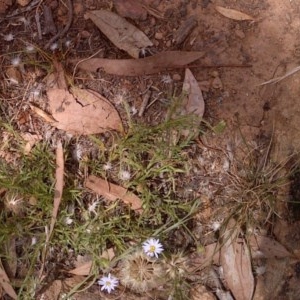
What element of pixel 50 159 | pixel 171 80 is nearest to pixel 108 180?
pixel 50 159

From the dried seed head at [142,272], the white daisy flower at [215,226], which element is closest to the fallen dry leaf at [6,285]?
the dried seed head at [142,272]

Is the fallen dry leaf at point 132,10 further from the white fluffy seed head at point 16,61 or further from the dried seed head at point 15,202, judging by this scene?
the dried seed head at point 15,202

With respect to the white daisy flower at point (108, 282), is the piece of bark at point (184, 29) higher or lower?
higher

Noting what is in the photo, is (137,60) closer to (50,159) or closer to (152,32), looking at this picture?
(152,32)

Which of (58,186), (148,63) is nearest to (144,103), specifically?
(148,63)

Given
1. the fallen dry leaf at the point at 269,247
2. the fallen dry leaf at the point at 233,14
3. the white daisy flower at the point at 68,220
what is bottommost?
the white daisy flower at the point at 68,220

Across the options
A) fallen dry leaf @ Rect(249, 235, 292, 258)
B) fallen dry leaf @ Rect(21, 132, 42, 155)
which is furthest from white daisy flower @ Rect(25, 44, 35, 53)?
fallen dry leaf @ Rect(249, 235, 292, 258)
